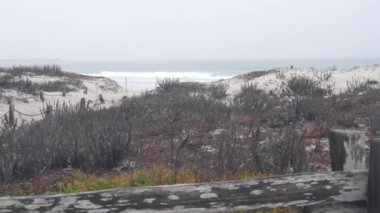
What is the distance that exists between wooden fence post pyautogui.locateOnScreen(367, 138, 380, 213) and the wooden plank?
0.18 feet

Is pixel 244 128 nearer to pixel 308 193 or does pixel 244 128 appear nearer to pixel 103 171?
pixel 103 171

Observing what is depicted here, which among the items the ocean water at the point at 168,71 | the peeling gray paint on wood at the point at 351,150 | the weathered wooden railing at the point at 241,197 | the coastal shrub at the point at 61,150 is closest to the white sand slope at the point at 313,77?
the ocean water at the point at 168,71

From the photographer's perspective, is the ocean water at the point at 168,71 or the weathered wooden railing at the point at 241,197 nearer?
the weathered wooden railing at the point at 241,197

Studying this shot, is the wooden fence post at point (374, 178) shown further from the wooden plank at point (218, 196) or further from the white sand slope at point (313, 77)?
the white sand slope at point (313, 77)

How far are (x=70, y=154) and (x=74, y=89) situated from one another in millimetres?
20069

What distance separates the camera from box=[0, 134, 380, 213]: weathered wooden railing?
9.11 ft

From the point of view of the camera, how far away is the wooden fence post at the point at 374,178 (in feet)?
9.66

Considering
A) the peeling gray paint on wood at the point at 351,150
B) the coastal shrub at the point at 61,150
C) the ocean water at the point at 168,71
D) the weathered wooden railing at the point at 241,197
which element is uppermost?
the peeling gray paint on wood at the point at 351,150

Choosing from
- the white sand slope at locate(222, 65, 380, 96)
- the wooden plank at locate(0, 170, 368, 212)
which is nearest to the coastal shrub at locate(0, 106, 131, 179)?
the wooden plank at locate(0, 170, 368, 212)

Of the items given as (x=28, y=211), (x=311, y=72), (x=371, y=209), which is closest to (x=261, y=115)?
(x=371, y=209)

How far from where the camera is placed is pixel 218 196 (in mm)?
2904

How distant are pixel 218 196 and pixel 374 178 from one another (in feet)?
3.18

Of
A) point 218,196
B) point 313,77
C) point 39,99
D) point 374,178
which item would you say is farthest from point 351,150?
point 313,77

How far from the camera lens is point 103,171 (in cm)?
634
